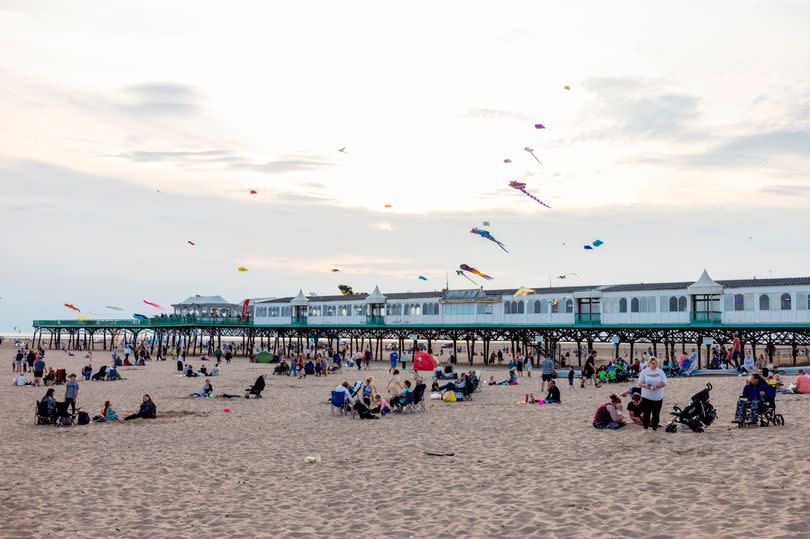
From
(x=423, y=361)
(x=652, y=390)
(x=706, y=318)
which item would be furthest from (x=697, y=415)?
(x=706, y=318)

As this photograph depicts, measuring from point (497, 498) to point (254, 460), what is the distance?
15.4ft

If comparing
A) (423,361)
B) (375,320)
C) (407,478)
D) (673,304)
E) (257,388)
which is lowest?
(407,478)

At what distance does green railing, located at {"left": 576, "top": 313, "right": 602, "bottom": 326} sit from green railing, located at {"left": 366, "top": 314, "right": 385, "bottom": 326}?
16.5 meters

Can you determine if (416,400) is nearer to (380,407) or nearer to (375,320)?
(380,407)

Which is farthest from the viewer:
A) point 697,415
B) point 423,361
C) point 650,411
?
point 423,361

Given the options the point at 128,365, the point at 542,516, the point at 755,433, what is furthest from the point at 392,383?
the point at 128,365

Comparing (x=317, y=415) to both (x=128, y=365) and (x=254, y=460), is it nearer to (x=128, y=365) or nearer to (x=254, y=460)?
(x=254, y=460)

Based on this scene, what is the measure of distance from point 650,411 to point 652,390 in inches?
23.1

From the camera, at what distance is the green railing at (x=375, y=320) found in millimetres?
52219

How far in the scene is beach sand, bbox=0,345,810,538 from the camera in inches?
283

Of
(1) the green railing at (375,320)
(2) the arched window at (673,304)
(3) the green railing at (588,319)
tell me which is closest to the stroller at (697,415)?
(2) the arched window at (673,304)

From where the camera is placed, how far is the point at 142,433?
14016 mm

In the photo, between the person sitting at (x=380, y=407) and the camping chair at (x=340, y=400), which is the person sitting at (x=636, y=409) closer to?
the person sitting at (x=380, y=407)

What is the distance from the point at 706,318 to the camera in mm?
36156
